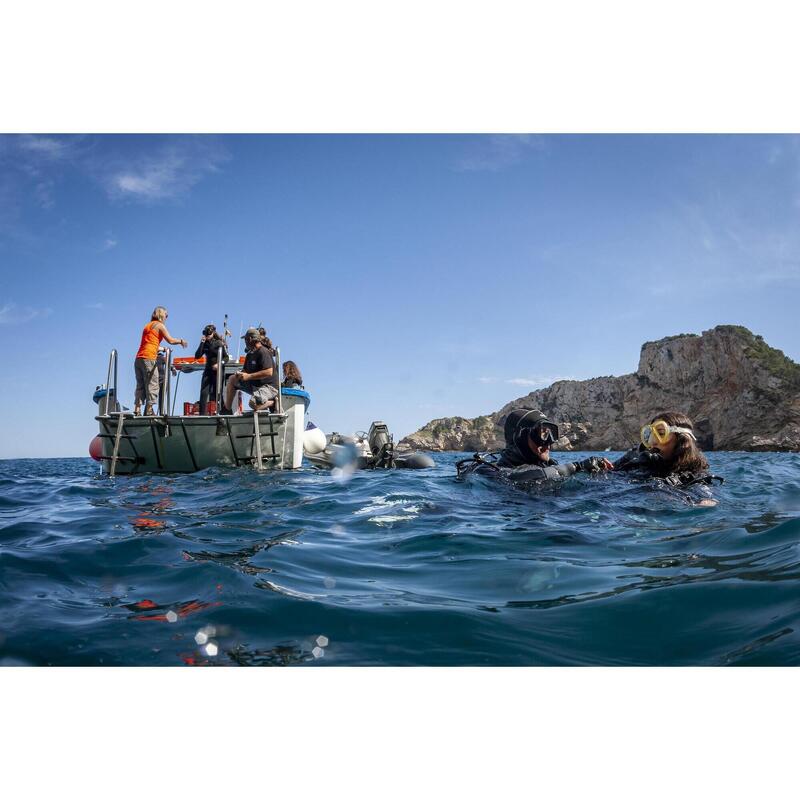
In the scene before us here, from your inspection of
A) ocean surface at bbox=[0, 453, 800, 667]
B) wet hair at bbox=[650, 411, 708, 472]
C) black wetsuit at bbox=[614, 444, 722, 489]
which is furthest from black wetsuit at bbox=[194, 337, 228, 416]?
wet hair at bbox=[650, 411, 708, 472]

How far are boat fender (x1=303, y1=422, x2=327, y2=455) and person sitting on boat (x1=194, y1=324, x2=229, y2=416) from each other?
3.14 meters

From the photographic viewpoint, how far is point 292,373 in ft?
43.6

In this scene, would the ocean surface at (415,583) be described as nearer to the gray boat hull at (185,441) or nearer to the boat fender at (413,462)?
the gray boat hull at (185,441)

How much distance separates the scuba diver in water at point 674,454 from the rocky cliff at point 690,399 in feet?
166

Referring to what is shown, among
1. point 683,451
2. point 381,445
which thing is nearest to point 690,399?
point 381,445

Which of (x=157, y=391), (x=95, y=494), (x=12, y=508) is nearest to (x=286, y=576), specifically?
(x=12, y=508)

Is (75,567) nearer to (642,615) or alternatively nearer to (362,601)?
(362,601)

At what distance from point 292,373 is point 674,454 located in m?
9.36

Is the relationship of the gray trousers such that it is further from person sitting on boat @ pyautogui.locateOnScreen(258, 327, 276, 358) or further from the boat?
person sitting on boat @ pyautogui.locateOnScreen(258, 327, 276, 358)

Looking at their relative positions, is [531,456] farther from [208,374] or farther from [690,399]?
[690,399]

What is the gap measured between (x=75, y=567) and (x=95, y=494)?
4760 millimetres

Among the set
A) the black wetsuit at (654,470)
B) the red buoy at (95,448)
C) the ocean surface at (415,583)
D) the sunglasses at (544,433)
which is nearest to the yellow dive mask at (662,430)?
the black wetsuit at (654,470)

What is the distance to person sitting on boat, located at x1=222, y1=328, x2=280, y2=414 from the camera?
1152 cm

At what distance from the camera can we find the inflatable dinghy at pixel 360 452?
15.2m
